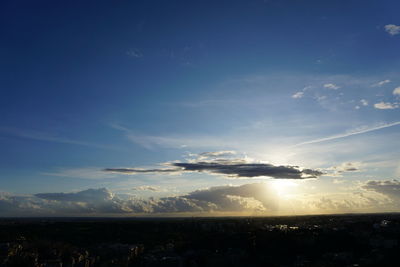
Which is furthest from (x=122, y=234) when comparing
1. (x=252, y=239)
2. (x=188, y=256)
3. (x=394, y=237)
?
(x=394, y=237)

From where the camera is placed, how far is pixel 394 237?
8475 cm

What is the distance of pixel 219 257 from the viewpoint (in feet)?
212

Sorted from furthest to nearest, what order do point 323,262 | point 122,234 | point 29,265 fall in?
point 122,234 < point 323,262 < point 29,265

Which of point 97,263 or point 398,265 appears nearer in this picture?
point 398,265

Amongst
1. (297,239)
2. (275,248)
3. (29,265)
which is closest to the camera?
(29,265)

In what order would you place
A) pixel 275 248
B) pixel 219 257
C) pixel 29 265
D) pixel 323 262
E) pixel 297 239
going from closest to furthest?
1. pixel 29 265
2. pixel 323 262
3. pixel 219 257
4. pixel 275 248
5. pixel 297 239

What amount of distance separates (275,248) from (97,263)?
124 ft

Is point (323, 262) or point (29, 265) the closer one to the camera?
point (29, 265)

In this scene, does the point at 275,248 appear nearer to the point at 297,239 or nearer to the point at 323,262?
the point at 297,239

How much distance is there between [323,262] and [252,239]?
88.7ft

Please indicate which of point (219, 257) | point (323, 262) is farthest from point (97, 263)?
point (323, 262)

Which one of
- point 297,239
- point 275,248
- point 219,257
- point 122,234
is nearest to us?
point 219,257

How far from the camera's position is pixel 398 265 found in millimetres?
55656

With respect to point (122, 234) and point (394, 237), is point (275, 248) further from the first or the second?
point (122, 234)
